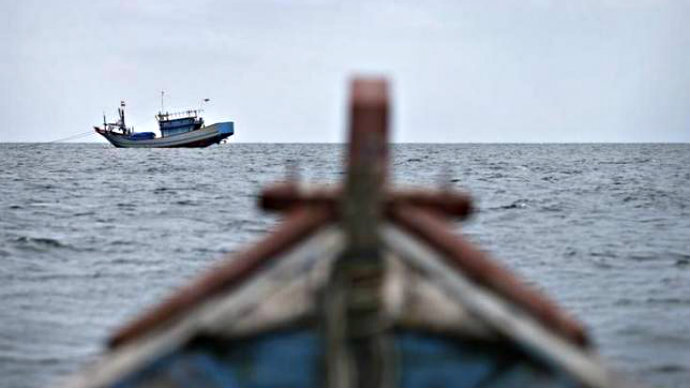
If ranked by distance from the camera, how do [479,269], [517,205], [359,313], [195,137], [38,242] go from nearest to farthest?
[359,313], [479,269], [38,242], [517,205], [195,137]

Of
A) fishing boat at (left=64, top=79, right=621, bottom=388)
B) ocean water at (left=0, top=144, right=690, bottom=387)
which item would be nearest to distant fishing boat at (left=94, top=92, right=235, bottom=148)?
ocean water at (left=0, top=144, right=690, bottom=387)

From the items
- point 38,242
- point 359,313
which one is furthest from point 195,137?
point 359,313

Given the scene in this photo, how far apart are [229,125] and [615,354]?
91.6 metres

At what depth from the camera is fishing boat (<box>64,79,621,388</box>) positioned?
9.30 ft

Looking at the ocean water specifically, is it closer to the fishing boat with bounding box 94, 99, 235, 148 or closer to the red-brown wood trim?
the red-brown wood trim

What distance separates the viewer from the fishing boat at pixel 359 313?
284cm

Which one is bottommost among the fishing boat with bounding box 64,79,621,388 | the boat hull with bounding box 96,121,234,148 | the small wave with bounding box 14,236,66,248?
the boat hull with bounding box 96,121,234,148

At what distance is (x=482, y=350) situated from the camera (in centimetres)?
341

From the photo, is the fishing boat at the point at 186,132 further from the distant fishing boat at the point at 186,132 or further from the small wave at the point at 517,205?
the small wave at the point at 517,205

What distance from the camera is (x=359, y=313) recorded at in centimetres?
285

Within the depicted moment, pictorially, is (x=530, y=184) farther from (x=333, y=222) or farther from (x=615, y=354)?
(x=333, y=222)

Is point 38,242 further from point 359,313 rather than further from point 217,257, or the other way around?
point 359,313

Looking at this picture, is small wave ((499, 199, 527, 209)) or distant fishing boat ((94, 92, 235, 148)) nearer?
small wave ((499, 199, 527, 209))

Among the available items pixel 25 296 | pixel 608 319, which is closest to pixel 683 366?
pixel 608 319
